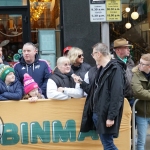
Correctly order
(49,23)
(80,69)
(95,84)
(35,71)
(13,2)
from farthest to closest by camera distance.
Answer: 1. (49,23)
2. (13,2)
3. (80,69)
4. (35,71)
5. (95,84)

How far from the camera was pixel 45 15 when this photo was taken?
29.6ft

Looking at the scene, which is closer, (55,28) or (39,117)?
(39,117)

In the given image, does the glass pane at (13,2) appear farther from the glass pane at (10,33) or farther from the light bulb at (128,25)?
the light bulb at (128,25)

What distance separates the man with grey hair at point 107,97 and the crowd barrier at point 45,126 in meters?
0.59

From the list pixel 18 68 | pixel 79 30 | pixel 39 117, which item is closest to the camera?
pixel 39 117

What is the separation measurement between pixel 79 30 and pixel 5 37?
181 cm

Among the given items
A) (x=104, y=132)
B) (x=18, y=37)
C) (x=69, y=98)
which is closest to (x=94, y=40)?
(x=18, y=37)

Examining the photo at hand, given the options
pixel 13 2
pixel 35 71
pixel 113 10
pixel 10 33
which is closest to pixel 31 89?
pixel 35 71

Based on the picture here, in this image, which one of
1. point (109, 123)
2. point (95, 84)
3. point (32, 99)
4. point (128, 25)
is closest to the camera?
point (109, 123)

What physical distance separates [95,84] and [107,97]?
1.19ft

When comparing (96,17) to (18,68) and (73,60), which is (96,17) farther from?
(18,68)

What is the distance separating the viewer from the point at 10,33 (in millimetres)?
8992

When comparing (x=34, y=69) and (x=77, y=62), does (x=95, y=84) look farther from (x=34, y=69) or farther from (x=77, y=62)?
(x=34, y=69)

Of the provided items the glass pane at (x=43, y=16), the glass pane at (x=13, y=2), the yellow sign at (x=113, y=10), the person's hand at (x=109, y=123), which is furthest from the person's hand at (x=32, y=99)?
the glass pane at (x=13, y=2)
